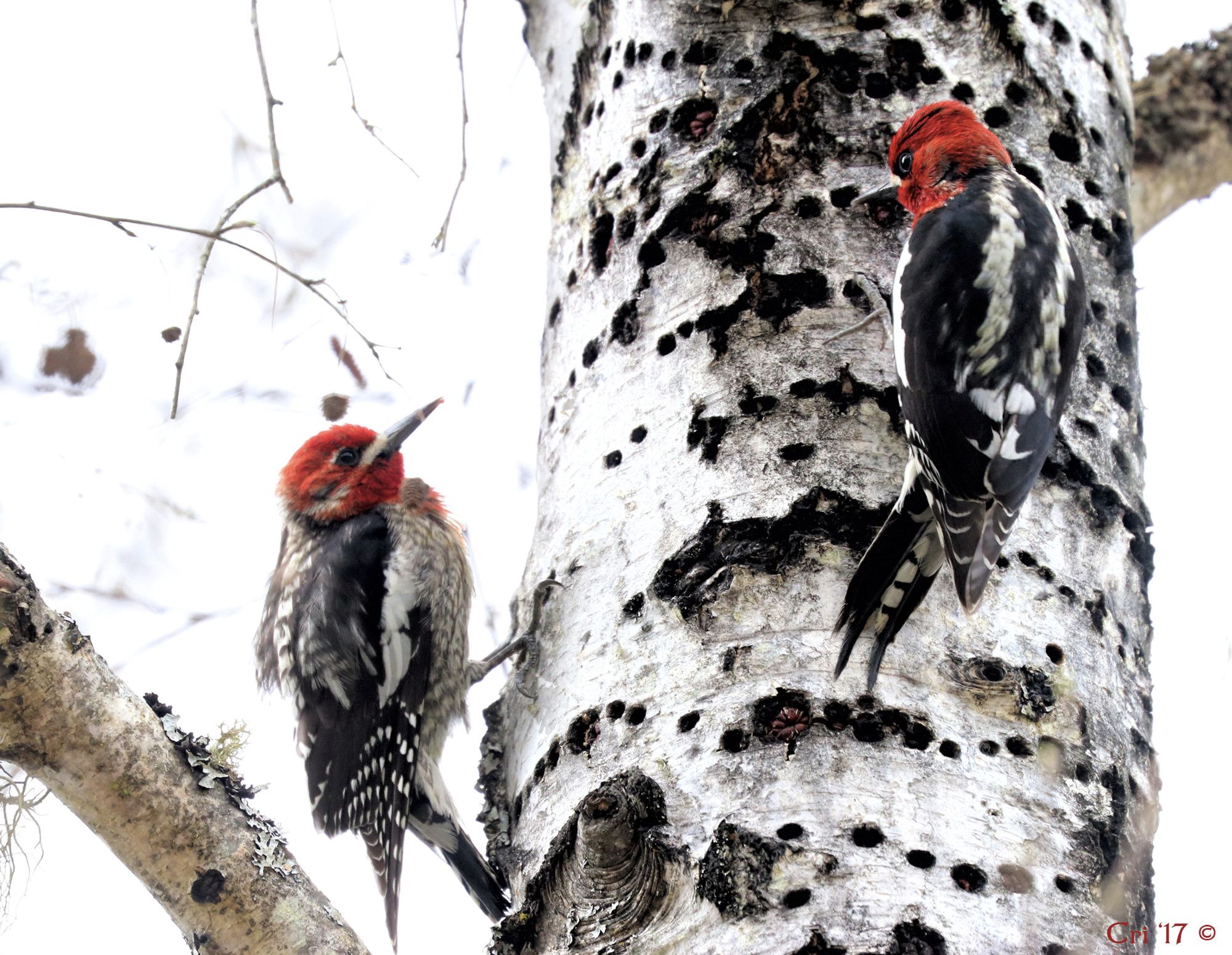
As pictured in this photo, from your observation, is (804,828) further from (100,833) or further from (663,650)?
(100,833)

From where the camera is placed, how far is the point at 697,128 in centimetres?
236

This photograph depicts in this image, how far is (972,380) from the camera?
82.7 inches

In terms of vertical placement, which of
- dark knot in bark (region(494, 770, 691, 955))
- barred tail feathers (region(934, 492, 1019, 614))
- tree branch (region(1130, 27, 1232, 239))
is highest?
tree branch (region(1130, 27, 1232, 239))

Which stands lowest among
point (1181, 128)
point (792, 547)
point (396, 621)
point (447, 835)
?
point (792, 547)

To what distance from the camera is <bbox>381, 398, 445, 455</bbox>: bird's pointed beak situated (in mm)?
3602

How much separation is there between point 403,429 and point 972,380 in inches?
78.8

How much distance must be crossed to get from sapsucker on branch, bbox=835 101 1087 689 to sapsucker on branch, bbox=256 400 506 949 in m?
1.51

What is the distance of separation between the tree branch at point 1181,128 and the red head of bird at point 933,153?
33.5 inches

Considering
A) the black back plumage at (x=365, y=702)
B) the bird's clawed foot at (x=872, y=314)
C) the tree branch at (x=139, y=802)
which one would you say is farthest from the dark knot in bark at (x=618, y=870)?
the black back plumage at (x=365, y=702)

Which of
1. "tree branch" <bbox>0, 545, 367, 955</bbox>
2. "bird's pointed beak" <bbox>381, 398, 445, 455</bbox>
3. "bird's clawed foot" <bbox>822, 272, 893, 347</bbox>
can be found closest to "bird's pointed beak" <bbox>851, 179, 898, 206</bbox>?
"bird's clawed foot" <bbox>822, 272, 893, 347</bbox>

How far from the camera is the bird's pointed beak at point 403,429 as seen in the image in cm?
360

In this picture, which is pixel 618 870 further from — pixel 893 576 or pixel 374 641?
pixel 374 641

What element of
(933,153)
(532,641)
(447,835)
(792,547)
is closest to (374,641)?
(447,835)

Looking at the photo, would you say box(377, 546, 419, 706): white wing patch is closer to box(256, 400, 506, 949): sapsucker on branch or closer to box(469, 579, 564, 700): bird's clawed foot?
box(256, 400, 506, 949): sapsucker on branch
